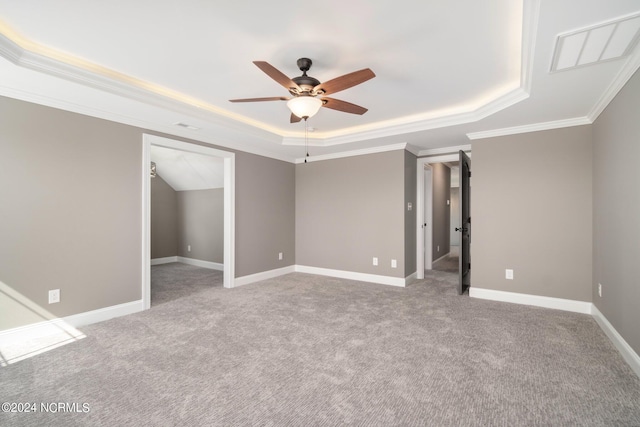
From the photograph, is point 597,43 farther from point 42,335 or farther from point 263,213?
point 42,335

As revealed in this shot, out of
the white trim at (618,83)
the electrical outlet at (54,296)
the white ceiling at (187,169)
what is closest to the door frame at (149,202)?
the electrical outlet at (54,296)

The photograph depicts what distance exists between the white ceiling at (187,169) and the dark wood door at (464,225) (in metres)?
4.08

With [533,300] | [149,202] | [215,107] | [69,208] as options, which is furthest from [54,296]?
[533,300]

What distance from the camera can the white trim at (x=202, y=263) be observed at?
253 inches

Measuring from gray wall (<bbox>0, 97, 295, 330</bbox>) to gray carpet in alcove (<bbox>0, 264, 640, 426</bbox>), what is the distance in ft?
1.69

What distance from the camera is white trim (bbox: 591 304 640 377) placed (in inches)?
88.4

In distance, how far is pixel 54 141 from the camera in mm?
3027

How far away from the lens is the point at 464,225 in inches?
176

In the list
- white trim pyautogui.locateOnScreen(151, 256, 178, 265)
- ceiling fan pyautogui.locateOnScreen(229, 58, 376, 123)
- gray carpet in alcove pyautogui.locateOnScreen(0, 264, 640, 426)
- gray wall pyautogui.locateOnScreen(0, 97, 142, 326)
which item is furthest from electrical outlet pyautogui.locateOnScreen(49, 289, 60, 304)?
white trim pyautogui.locateOnScreen(151, 256, 178, 265)

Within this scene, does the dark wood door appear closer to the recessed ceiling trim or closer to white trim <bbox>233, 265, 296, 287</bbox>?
white trim <bbox>233, 265, 296, 287</bbox>

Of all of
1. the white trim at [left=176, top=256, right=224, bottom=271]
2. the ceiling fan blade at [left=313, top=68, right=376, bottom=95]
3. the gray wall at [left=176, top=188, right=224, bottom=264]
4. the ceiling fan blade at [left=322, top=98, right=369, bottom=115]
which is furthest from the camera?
the gray wall at [left=176, top=188, right=224, bottom=264]

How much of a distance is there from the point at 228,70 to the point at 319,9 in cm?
116

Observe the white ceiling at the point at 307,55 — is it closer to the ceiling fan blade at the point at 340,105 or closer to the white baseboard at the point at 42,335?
the ceiling fan blade at the point at 340,105

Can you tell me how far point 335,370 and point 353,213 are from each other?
3.42 meters
